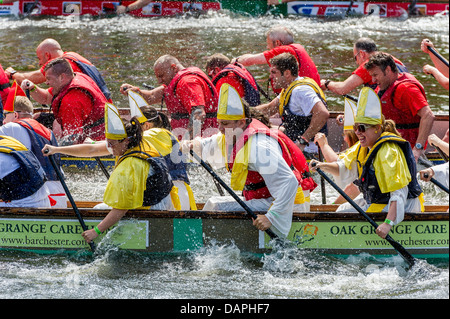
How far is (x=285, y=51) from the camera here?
991 centimetres

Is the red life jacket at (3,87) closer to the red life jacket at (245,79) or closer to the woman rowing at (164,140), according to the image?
the red life jacket at (245,79)

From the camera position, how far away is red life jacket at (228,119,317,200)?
648cm

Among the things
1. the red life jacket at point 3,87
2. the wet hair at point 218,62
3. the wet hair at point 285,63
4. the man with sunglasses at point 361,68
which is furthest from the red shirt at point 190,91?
the red life jacket at point 3,87

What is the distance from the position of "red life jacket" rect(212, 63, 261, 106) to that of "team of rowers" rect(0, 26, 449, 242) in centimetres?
40

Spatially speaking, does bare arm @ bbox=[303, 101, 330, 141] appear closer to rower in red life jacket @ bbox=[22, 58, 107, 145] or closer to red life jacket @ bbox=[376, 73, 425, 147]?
red life jacket @ bbox=[376, 73, 425, 147]

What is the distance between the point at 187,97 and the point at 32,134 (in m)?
2.58

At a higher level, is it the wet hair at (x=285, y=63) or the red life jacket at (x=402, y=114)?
the wet hair at (x=285, y=63)

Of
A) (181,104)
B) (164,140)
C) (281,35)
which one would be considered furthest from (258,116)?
(281,35)

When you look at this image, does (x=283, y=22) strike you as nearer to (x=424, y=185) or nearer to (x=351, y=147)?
(x=424, y=185)

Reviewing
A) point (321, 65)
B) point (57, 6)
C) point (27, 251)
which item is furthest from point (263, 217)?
point (57, 6)

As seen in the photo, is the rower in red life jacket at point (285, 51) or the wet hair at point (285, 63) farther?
the rower in red life jacket at point (285, 51)

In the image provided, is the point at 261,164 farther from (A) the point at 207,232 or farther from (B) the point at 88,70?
(B) the point at 88,70

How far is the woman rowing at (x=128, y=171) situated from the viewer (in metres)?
6.45

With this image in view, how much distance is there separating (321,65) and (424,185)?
7.09 meters
